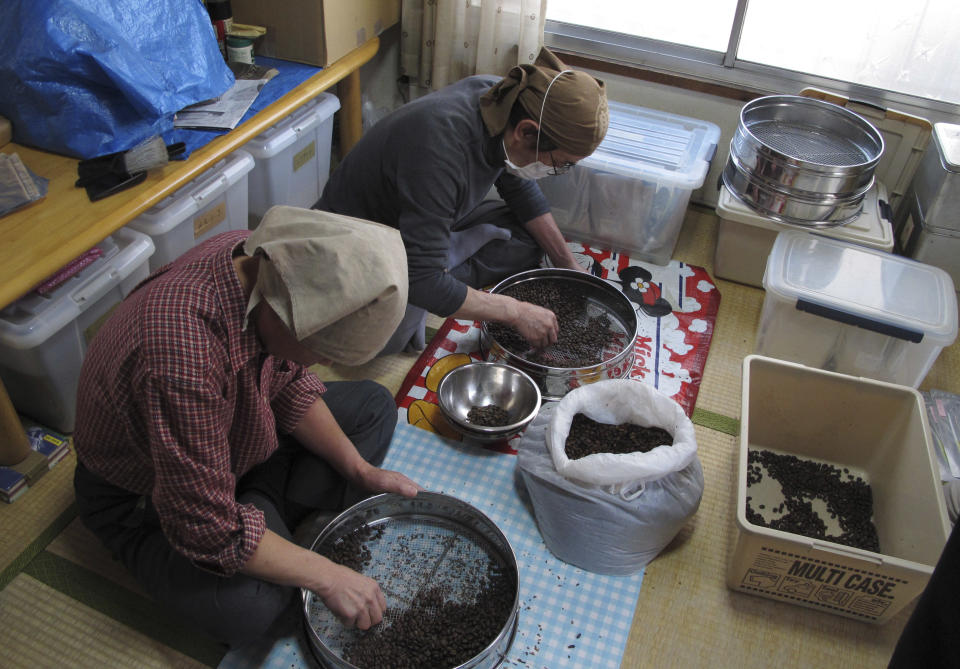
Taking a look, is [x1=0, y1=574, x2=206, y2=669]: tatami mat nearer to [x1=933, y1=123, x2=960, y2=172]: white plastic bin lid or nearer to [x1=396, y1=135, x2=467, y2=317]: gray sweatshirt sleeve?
[x1=396, y1=135, x2=467, y2=317]: gray sweatshirt sleeve

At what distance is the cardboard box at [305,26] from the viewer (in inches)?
87.6

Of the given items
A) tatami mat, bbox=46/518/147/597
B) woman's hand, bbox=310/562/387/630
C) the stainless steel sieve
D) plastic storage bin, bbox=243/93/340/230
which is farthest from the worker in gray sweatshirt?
tatami mat, bbox=46/518/147/597

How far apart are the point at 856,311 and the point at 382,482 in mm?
1280

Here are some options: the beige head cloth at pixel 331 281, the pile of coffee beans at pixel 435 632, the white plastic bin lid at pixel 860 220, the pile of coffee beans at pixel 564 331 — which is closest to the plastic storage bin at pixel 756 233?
the white plastic bin lid at pixel 860 220

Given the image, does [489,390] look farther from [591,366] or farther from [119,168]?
[119,168]

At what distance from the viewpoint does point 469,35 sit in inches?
102

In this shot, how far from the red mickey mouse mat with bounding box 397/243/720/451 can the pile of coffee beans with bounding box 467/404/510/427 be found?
65mm

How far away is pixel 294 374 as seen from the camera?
1424 millimetres

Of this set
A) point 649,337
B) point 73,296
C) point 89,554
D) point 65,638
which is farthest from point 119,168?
point 649,337

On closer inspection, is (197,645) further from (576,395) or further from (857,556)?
(857,556)

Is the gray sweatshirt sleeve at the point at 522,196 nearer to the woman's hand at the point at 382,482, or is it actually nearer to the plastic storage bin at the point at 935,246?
the woman's hand at the point at 382,482

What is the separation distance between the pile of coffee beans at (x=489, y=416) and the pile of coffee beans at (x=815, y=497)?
61 centimetres

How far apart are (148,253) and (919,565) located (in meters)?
1.76

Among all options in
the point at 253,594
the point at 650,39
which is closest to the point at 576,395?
the point at 253,594
